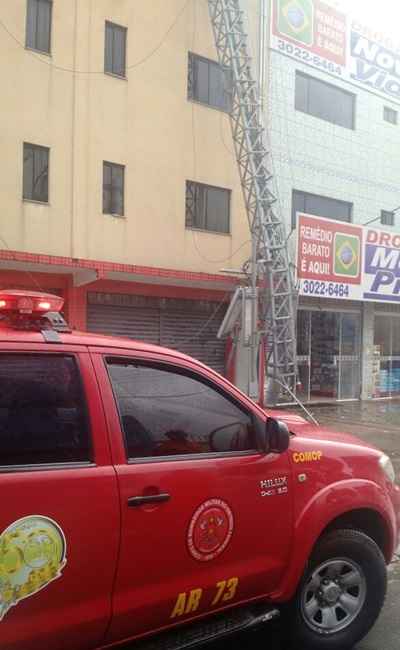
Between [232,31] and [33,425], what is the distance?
12.9m

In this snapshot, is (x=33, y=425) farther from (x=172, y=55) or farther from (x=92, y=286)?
(x=172, y=55)

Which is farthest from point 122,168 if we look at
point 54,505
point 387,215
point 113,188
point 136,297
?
point 54,505

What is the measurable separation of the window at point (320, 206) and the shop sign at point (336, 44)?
3.39 meters

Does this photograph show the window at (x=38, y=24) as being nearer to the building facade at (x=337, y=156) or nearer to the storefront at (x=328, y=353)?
the building facade at (x=337, y=156)

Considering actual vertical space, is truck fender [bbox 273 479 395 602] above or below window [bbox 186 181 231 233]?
below

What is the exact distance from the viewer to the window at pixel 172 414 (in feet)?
9.36

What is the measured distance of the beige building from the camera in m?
11.6

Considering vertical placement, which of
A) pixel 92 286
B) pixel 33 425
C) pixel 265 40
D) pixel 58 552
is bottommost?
pixel 58 552

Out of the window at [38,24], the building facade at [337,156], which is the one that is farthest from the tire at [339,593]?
the window at [38,24]

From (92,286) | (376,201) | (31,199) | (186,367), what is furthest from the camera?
(376,201)

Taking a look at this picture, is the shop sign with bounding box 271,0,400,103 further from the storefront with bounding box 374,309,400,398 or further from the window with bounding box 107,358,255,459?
the window with bounding box 107,358,255,459

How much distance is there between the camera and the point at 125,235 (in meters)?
12.8

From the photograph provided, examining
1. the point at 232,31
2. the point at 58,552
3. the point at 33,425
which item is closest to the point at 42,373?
the point at 33,425

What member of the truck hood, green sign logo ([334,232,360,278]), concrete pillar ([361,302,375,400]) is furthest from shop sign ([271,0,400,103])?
the truck hood
